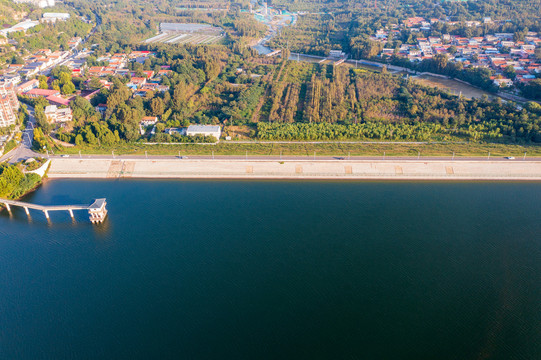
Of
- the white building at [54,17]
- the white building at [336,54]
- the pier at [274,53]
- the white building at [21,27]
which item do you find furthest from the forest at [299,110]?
the white building at [54,17]

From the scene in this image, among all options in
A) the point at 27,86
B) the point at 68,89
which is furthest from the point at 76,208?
the point at 27,86

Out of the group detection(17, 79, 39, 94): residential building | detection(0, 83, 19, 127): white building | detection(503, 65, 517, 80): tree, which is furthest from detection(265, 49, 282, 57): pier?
detection(0, 83, 19, 127): white building

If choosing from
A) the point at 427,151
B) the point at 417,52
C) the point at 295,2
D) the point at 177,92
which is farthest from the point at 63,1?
the point at 427,151

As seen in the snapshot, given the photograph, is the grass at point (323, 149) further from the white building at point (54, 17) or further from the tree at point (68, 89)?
the white building at point (54, 17)

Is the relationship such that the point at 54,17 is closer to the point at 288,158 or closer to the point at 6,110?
the point at 6,110

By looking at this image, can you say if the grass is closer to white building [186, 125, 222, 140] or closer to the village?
white building [186, 125, 222, 140]


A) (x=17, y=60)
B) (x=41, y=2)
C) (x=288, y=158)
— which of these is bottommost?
(x=288, y=158)
